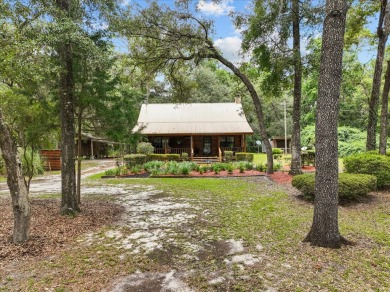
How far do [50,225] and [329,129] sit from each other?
5.59 metres

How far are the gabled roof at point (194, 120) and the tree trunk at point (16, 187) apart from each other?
1668cm

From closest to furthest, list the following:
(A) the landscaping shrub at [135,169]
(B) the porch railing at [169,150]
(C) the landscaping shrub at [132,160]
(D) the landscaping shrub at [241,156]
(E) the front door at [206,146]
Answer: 1. (A) the landscaping shrub at [135,169]
2. (C) the landscaping shrub at [132,160]
3. (D) the landscaping shrub at [241,156]
4. (B) the porch railing at [169,150]
5. (E) the front door at [206,146]

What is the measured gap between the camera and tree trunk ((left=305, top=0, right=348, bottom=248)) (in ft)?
13.5

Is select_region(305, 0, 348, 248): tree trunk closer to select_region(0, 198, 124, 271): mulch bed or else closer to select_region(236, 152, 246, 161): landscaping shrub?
select_region(0, 198, 124, 271): mulch bed

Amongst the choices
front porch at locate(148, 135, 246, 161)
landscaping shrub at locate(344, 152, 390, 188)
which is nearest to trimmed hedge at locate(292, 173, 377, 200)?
landscaping shrub at locate(344, 152, 390, 188)

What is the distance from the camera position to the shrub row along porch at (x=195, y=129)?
21922 millimetres

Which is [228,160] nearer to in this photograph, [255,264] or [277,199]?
[277,199]

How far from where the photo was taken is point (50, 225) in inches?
221

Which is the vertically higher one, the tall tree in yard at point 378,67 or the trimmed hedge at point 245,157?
the tall tree in yard at point 378,67

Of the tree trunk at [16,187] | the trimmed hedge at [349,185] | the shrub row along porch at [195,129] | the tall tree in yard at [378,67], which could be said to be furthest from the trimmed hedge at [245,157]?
the tree trunk at [16,187]

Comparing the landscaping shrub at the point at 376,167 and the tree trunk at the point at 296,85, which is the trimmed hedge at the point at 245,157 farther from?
the landscaping shrub at the point at 376,167

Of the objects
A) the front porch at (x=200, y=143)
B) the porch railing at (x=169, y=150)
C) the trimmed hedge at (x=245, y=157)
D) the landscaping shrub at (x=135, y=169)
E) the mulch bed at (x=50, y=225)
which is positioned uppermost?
the front porch at (x=200, y=143)

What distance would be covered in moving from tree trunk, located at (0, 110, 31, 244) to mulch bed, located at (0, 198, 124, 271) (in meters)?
0.22

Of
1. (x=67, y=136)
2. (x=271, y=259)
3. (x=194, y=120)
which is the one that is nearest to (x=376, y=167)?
(x=271, y=259)
